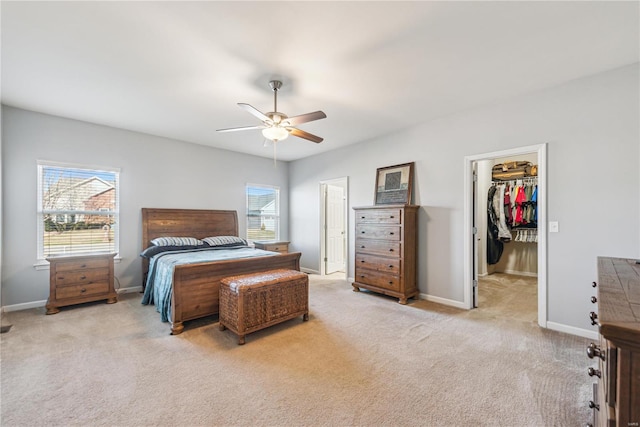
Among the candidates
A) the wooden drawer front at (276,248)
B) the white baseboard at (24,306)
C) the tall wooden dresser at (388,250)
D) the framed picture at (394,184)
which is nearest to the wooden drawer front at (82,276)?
the white baseboard at (24,306)

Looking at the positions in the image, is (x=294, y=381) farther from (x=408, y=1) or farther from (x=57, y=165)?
(x=57, y=165)

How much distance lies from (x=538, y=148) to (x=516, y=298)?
2.32 m

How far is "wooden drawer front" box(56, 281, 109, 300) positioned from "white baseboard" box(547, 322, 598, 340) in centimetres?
556

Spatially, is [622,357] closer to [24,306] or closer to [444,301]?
[444,301]

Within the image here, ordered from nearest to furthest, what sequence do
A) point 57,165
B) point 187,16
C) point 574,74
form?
point 187,16 < point 574,74 < point 57,165

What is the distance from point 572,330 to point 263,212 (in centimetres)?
532

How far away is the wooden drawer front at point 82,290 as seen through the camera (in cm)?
350

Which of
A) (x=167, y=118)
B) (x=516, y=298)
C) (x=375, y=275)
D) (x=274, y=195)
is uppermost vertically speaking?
(x=167, y=118)

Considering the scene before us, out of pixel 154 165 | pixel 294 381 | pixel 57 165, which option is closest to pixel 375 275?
pixel 294 381

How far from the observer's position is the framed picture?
13.9ft

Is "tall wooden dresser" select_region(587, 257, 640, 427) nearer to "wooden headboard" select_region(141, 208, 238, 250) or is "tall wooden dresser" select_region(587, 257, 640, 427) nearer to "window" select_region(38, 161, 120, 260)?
"wooden headboard" select_region(141, 208, 238, 250)

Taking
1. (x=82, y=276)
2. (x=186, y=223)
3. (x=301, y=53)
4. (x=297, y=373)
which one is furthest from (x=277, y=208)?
(x=297, y=373)

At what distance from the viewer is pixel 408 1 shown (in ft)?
5.93

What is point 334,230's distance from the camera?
6176 millimetres
